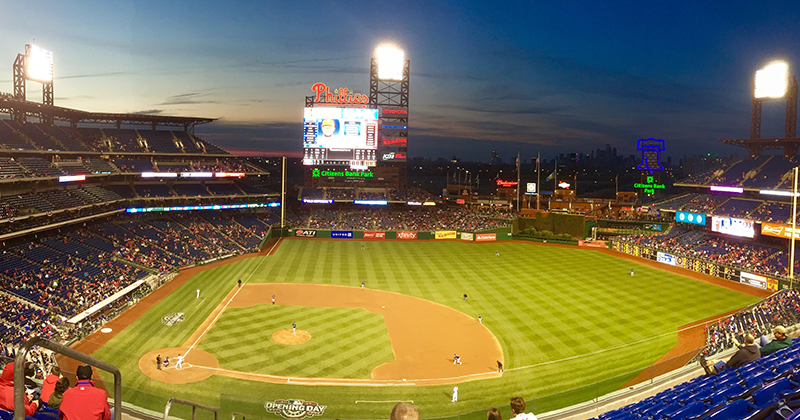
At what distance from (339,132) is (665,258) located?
39202mm

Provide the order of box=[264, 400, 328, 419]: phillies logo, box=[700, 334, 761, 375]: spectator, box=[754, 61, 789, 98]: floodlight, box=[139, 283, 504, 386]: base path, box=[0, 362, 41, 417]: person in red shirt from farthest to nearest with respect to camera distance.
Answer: box=[754, 61, 789, 98]: floodlight < box=[139, 283, 504, 386]: base path < box=[264, 400, 328, 419]: phillies logo < box=[700, 334, 761, 375]: spectator < box=[0, 362, 41, 417]: person in red shirt

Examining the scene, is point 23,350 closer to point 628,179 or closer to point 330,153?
point 330,153

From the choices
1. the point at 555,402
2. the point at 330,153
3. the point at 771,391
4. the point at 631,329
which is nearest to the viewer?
the point at 771,391

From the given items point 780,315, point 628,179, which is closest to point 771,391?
point 780,315

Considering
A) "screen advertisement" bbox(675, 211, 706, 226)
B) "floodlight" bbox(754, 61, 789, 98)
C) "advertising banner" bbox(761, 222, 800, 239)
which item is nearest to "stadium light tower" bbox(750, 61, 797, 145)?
"floodlight" bbox(754, 61, 789, 98)

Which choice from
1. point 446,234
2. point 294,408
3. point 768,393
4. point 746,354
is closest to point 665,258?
point 446,234

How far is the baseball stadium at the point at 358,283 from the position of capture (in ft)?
58.2

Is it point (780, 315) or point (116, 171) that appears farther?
point (116, 171)

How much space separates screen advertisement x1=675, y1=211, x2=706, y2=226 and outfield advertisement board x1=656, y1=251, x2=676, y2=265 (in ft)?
20.0

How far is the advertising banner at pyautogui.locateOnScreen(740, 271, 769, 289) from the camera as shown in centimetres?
3734

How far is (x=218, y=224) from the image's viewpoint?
54.5 meters

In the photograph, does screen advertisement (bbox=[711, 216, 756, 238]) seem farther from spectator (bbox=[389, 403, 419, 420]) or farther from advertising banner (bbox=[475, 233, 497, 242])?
spectator (bbox=[389, 403, 419, 420])

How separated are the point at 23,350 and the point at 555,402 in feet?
50.5

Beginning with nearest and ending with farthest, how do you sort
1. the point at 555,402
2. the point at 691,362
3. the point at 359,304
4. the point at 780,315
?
the point at 555,402 < the point at 691,362 < the point at 780,315 < the point at 359,304
